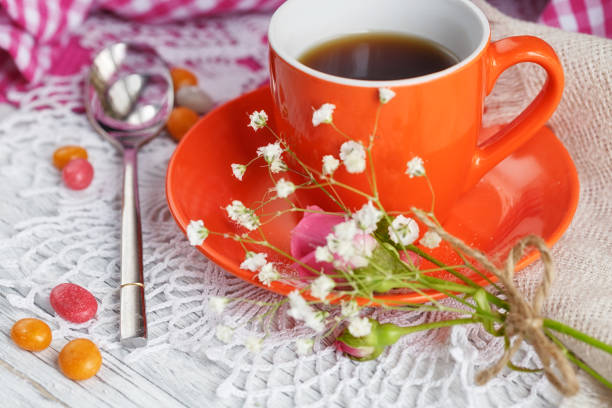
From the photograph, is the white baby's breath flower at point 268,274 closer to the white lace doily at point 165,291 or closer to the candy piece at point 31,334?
the white lace doily at point 165,291

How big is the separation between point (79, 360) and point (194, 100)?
51 centimetres

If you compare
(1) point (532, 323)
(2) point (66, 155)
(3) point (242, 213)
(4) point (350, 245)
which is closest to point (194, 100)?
(2) point (66, 155)

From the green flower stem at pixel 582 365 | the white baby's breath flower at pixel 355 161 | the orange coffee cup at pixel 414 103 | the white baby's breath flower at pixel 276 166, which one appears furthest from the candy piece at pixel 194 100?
the green flower stem at pixel 582 365

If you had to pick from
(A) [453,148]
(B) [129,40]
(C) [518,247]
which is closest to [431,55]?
(A) [453,148]

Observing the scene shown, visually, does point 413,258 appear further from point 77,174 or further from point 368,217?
point 77,174

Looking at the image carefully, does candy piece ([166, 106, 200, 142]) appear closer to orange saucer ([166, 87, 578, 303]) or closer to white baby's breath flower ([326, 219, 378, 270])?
orange saucer ([166, 87, 578, 303])

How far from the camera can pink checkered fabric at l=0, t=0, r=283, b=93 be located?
3.47 feet

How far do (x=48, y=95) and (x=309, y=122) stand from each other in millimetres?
579

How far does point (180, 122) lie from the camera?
99 centimetres

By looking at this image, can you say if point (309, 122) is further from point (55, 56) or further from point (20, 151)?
point (55, 56)

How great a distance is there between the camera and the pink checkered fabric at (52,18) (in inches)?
41.6

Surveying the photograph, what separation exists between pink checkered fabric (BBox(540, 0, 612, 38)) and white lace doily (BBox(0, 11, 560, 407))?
49 cm

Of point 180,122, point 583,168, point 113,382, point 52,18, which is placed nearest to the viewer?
point 113,382

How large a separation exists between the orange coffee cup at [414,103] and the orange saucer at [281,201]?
0.05 metres
